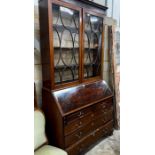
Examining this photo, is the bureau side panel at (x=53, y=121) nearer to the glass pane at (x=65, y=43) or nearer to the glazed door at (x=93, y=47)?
the glass pane at (x=65, y=43)

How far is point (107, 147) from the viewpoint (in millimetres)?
2314

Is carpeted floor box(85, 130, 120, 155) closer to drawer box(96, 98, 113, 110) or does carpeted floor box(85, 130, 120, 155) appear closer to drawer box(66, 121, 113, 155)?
drawer box(66, 121, 113, 155)

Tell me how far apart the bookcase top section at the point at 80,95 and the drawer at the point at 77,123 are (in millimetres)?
150

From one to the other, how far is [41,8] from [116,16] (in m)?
1.69

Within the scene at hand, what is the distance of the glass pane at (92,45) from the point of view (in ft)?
7.57

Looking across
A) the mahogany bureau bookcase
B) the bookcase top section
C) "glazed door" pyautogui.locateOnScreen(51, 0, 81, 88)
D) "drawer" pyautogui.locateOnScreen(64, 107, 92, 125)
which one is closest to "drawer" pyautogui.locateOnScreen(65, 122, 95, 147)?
the mahogany bureau bookcase

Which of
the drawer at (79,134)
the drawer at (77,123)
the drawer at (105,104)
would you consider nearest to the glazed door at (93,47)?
the drawer at (105,104)

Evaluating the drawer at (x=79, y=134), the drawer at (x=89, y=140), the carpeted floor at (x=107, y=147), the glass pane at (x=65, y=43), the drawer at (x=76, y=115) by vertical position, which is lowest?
the carpeted floor at (x=107, y=147)

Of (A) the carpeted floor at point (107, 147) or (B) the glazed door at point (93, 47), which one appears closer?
(A) the carpeted floor at point (107, 147)

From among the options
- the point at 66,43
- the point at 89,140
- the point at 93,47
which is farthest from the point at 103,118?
the point at 66,43

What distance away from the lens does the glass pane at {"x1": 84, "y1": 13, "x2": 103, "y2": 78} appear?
2307mm
